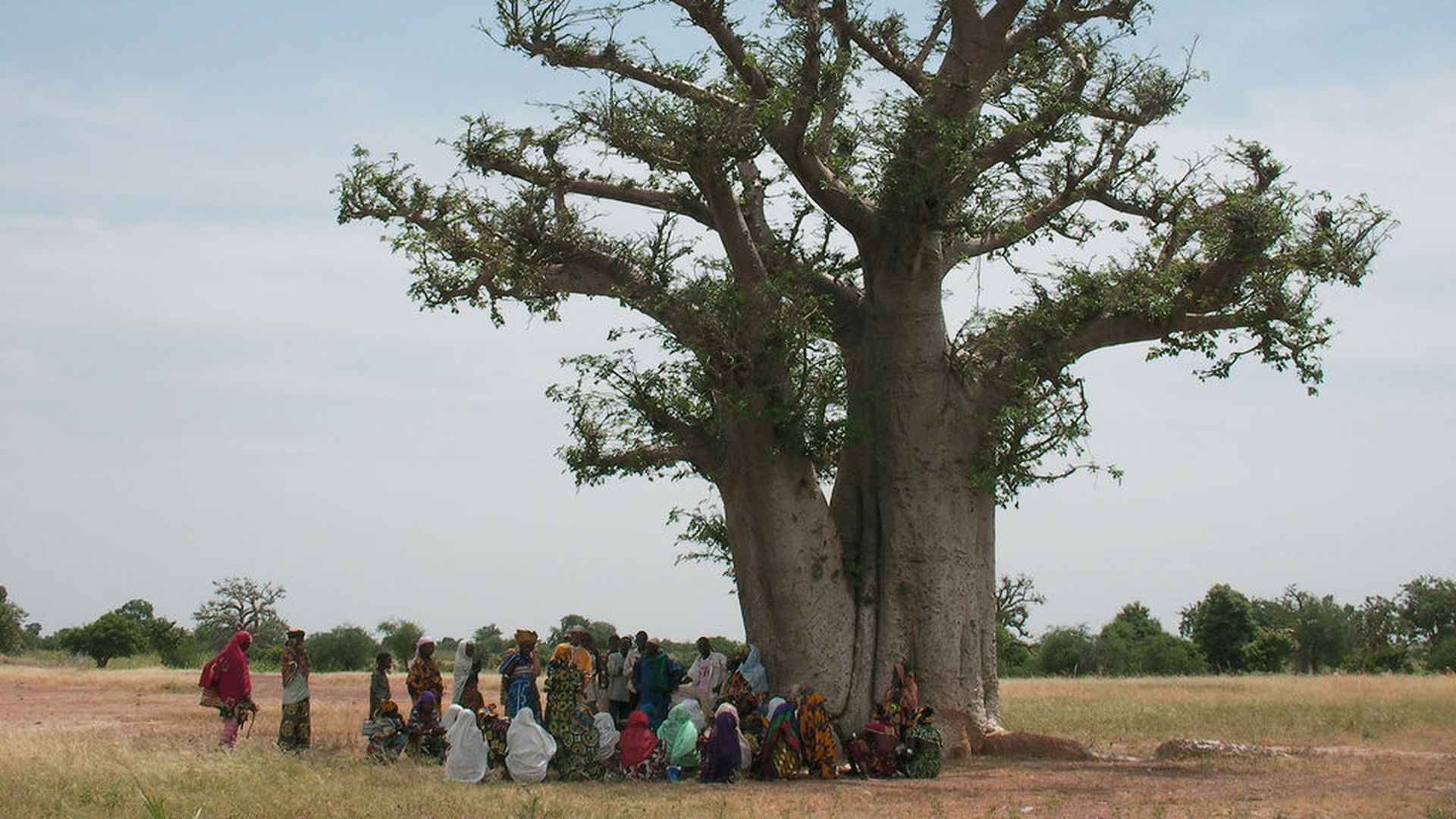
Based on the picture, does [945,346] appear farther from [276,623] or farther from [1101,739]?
[276,623]

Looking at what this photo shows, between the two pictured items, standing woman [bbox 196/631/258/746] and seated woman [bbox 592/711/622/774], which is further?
standing woman [bbox 196/631/258/746]

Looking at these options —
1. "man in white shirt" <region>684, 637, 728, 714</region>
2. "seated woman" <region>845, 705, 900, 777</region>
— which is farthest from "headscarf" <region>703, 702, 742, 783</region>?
"man in white shirt" <region>684, 637, 728, 714</region>

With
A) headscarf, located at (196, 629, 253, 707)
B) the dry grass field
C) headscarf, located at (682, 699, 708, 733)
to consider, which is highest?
headscarf, located at (196, 629, 253, 707)

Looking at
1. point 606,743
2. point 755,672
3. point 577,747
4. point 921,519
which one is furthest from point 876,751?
point 921,519

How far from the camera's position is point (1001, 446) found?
11.5 m

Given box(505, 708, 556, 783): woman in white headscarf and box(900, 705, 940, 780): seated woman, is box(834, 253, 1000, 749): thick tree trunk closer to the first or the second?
box(900, 705, 940, 780): seated woman

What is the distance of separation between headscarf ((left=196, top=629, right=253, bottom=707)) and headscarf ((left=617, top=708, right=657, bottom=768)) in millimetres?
3143

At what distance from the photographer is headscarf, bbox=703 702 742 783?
30.6ft

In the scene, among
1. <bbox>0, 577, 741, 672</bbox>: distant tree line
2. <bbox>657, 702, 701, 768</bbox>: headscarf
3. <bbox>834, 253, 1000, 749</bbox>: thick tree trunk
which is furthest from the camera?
<bbox>0, 577, 741, 672</bbox>: distant tree line

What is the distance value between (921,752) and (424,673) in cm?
397

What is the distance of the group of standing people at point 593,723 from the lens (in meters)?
9.32

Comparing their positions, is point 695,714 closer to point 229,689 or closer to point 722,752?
point 722,752

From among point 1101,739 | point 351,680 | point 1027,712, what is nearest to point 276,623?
point 351,680

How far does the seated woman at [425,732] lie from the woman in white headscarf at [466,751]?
1.20m
